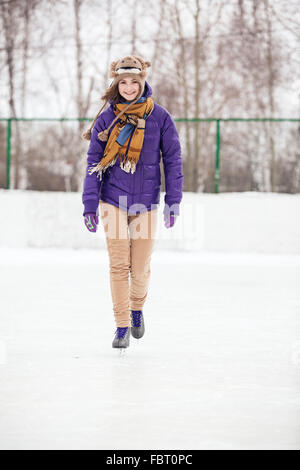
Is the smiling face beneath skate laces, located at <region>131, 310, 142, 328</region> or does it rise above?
above

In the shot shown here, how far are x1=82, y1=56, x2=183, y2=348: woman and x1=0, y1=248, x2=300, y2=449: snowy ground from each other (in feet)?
1.51

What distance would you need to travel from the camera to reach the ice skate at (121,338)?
14.1 feet

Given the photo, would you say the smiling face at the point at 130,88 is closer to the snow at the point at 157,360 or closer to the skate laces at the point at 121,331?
the skate laces at the point at 121,331

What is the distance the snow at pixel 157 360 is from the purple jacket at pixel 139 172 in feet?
2.71

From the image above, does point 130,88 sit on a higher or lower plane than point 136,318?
higher

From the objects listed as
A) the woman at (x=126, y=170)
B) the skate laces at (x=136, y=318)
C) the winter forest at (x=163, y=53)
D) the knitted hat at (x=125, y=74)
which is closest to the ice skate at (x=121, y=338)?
the woman at (x=126, y=170)

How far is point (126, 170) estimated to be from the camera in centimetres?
418

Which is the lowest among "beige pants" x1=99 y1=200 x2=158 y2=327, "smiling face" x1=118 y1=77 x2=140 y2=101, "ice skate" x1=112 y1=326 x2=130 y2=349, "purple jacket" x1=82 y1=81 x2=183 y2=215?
"ice skate" x1=112 y1=326 x2=130 y2=349

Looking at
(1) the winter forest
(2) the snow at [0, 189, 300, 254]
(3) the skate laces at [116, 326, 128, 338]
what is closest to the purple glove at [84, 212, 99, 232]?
(3) the skate laces at [116, 326, 128, 338]

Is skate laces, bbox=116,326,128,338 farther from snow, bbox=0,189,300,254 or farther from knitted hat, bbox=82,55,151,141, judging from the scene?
snow, bbox=0,189,300,254

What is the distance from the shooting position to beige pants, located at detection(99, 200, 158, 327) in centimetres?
425

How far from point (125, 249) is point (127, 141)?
576 mm

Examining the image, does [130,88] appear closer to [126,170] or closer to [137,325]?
[126,170]

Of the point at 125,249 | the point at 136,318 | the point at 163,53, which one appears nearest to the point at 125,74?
the point at 125,249
